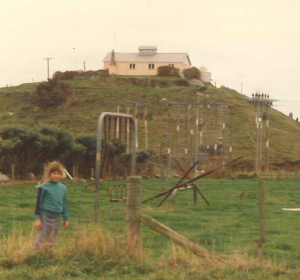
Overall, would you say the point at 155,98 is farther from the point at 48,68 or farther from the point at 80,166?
the point at 80,166

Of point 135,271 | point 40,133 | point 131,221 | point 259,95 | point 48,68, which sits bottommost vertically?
point 135,271

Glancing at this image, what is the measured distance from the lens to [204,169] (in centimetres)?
5219

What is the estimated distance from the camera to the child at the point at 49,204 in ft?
28.4

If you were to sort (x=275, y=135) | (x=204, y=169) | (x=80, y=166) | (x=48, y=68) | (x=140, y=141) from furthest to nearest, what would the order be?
(x=48, y=68) < (x=275, y=135) < (x=140, y=141) < (x=204, y=169) < (x=80, y=166)

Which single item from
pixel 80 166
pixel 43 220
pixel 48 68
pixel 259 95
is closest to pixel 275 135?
pixel 259 95

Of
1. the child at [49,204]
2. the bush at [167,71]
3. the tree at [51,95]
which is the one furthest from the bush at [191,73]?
the child at [49,204]

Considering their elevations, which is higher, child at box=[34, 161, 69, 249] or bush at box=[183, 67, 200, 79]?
bush at box=[183, 67, 200, 79]

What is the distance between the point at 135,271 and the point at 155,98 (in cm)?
9016

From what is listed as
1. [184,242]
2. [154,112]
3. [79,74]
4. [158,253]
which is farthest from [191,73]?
[184,242]

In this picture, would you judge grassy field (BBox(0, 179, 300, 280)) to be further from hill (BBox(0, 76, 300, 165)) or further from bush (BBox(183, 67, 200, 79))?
bush (BBox(183, 67, 200, 79))

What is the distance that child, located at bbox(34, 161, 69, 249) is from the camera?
28.4 feet

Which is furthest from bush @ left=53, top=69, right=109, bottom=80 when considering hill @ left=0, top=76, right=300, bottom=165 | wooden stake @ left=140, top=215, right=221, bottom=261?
wooden stake @ left=140, top=215, right=221, bottom=261

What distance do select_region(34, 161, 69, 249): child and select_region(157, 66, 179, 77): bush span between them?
363ft

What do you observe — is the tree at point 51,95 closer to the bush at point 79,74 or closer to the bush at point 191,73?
the bush at point 79,74
